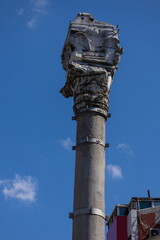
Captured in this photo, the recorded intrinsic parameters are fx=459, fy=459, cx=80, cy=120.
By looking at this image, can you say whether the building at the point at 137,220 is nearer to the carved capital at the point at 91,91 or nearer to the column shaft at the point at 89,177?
the carved capital at the point at 91,91

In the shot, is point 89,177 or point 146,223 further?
point 146,223

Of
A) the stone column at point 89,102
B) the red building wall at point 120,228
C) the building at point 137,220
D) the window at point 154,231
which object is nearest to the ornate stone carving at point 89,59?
the stone column at point 89,102

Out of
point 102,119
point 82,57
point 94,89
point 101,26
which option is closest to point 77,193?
point 102,119

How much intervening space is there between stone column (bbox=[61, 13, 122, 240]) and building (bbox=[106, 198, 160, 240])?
1954 cm

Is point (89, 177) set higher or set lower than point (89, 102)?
lower

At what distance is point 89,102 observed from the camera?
19172mm

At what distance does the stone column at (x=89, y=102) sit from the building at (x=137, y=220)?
1954 centimetres

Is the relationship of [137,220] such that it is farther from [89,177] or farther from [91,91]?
[89,177]

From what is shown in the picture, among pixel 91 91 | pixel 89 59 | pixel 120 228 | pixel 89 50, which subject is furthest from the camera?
pixel 120 228

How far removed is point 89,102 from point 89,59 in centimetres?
211

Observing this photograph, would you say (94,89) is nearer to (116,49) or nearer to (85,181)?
(116,49)

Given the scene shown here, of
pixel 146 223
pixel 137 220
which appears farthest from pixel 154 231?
pixel 137 220

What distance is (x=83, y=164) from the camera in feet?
57.5

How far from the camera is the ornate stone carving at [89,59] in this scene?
19484 mm
